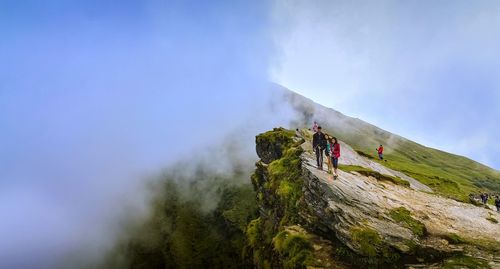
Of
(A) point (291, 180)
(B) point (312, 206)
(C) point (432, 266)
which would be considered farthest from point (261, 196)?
(C) point (432, 266)

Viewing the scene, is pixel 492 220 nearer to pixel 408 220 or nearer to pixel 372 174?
pixel 408 220

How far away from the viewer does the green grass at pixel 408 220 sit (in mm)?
31891

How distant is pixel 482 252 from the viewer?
28875 millimetres

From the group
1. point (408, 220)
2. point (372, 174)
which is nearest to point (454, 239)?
point (408, 220)

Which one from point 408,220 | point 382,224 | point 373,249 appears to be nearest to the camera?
point 373,249

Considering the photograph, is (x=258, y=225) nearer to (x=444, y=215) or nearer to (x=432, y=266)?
(x=444, y=215)

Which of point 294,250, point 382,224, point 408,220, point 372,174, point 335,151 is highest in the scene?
point 335,151

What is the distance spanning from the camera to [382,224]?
32906 millimetres

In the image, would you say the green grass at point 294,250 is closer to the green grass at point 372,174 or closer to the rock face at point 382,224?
the rock face at point 382,224

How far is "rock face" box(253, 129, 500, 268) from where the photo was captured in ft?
98.0

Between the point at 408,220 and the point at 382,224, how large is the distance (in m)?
2.58

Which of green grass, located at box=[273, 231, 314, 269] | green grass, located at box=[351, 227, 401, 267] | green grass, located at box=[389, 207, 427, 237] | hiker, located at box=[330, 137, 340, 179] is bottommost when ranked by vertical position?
green grass, located at box=[273, 231, 314, 269]

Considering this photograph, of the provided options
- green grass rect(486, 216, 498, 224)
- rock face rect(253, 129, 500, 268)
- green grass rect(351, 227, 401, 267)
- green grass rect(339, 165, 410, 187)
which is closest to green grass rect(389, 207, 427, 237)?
rock face rect(253, 129, 500, 268)

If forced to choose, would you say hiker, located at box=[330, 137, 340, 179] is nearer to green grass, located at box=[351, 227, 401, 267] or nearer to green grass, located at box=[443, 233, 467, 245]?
green grass, located at box=[351, 227, 401, 267]
